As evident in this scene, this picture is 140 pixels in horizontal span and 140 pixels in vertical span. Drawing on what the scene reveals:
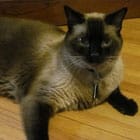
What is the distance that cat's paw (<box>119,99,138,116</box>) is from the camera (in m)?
1.41

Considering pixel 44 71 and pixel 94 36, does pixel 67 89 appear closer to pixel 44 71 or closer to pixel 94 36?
pixel 44 71

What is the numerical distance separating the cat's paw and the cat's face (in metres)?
0.22

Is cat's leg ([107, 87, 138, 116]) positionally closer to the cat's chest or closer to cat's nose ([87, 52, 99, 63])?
the cat's chest

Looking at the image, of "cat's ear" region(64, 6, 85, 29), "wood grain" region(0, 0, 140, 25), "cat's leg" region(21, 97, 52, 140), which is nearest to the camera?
"cat's leg" region(21, 97, 52, 140)

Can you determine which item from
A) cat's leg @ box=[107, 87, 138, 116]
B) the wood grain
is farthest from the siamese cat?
the wood grain

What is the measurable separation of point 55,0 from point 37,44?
2.45 feet

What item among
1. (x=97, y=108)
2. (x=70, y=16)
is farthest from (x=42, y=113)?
(x=70, y=16)

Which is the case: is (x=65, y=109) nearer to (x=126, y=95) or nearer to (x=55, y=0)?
(x=126, y=95)

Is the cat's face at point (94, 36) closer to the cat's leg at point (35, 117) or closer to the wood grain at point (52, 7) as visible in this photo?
the cat's leg at point (35, 117)

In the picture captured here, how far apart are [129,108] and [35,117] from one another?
39 centimetres

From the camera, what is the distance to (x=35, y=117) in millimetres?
1282

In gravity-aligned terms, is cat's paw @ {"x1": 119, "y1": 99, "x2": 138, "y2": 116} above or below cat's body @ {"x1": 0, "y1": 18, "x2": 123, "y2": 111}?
below

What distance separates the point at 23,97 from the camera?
1.43 m

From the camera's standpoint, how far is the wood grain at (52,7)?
7.04 ft
